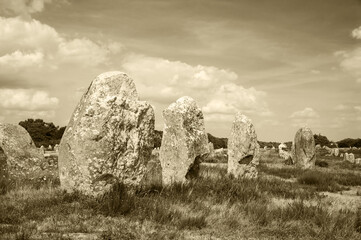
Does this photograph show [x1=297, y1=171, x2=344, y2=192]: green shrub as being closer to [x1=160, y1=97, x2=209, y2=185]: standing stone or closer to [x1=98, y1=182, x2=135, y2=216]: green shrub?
[x1=160, y1=97, x2=209, y2=185]: standing stone

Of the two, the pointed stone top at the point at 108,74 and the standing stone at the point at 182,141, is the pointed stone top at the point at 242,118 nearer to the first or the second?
the standing stone at the point at 182,141

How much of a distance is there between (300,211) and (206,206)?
6.69 feet

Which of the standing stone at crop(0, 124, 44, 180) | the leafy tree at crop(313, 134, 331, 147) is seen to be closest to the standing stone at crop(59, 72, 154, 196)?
the standing stone at crop(0, 124, 44, 180)

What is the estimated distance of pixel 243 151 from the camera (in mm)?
15789

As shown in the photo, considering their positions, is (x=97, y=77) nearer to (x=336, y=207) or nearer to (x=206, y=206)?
(x=206, y=206)

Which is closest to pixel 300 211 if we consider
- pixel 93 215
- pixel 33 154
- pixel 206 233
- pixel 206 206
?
pixel 206 206

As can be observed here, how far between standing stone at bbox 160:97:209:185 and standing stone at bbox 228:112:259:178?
301 cm

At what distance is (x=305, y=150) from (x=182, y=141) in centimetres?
1257

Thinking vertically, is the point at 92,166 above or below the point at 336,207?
above

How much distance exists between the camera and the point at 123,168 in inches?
347

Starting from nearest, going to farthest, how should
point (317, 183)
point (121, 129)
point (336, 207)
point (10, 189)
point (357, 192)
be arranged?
point (121, 129)
point (10, 189)
point (336, 207)
point (357, 192)
point (317, 183)

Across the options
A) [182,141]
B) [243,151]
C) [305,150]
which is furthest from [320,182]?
[305,150]

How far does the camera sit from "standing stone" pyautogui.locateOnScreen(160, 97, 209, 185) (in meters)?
12.6

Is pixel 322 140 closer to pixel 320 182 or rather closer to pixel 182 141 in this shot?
pixel 320 182
